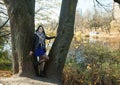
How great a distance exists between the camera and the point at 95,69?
36.4 feet

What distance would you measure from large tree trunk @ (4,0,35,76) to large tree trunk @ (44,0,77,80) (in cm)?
73

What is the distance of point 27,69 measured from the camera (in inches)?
400

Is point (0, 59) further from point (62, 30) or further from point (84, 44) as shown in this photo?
point (62, 30)

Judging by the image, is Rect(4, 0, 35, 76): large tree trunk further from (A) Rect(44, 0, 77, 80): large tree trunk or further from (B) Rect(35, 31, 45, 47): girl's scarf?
(A) Rect(44, 0, 77, 80): large tree trunk

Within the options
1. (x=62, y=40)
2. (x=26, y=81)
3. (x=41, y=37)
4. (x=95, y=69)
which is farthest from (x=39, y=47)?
(x=95, y=69)

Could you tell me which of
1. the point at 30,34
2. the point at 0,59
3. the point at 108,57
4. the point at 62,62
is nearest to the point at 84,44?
the point at 108,57

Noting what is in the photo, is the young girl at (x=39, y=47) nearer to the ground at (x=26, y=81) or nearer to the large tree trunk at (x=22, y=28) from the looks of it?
the large tree trunk at (x=22, y=28)

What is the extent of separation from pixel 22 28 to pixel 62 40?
55.3 inches

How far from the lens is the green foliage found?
430 inches

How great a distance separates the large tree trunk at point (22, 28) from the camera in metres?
9.93

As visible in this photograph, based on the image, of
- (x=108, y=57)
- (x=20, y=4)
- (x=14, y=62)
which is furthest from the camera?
(x=108, y=57)

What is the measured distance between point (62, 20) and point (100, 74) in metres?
2.48

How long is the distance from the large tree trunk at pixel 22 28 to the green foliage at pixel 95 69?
5.65 ft

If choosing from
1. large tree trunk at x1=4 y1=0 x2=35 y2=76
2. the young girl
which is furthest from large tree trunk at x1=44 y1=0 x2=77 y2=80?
large tree trunk at x1=4 y1=0 x2=35 y2=76
